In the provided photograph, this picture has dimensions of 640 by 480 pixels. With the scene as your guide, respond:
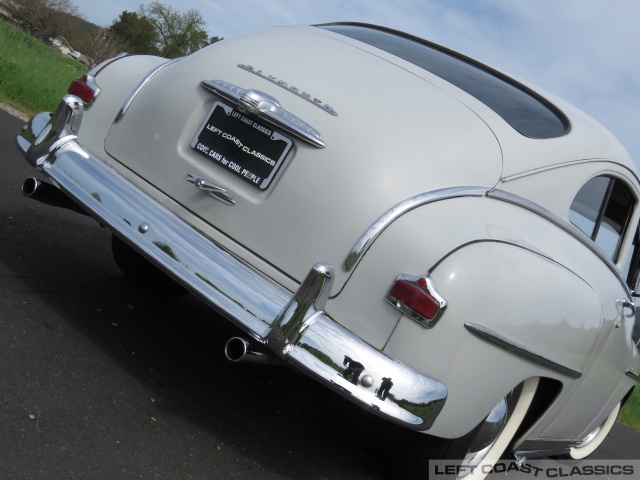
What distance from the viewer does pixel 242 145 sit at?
126 inches

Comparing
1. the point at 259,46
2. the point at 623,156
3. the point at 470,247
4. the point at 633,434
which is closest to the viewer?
the point at 470,247

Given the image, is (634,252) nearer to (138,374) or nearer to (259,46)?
(259,46)

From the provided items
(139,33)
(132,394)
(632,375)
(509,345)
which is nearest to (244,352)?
(132,394)

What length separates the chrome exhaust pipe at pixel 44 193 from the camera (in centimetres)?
346

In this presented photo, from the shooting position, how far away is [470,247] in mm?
2820

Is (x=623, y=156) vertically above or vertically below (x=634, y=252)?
above

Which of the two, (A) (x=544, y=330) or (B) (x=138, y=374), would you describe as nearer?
(A) (x=544, y=330)

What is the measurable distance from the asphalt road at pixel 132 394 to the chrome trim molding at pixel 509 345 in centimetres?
92

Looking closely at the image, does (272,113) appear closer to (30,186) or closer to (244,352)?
(244,352)

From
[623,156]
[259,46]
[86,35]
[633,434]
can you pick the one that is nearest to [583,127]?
[623,156]

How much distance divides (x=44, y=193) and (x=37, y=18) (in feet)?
191

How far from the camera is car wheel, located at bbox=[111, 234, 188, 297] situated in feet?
15.1

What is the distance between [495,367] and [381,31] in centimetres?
242

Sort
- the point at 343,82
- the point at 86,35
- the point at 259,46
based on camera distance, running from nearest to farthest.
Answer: the point at 343,82
the point at 259,46
the point at 86,35
